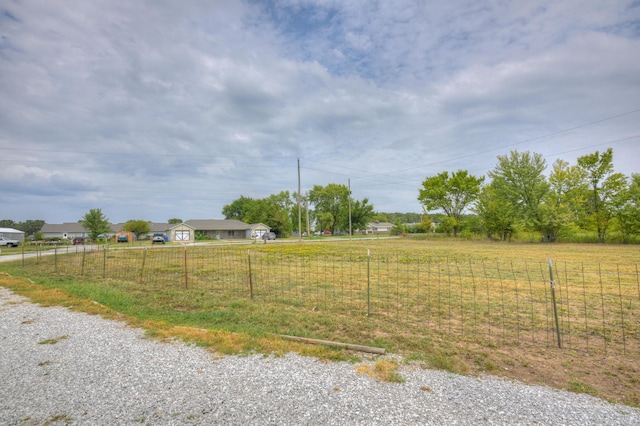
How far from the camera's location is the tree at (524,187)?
35.0 m

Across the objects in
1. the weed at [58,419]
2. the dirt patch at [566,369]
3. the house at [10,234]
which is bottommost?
the dirt patch at [566,369]

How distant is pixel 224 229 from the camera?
64.0 metres

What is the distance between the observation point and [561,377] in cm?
383

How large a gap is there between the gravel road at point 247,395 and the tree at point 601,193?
125 ft

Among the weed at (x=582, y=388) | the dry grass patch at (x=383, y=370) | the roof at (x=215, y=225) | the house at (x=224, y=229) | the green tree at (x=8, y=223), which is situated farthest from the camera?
the green tree at (x=8, y=223)

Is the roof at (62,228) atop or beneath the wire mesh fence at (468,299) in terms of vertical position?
atop

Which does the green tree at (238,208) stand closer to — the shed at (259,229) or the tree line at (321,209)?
the tree line at (321,209)

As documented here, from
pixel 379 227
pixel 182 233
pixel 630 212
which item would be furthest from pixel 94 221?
pixel 379 227

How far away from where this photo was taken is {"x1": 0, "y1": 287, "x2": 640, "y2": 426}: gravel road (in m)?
3.07

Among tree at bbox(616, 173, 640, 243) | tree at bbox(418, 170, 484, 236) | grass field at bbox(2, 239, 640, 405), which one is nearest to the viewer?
grass field at bbox(2, 239, 640, 405)

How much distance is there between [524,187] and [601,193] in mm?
6942

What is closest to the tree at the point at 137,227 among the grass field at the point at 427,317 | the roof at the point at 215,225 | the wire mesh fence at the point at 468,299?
the roof at the point at 215,225

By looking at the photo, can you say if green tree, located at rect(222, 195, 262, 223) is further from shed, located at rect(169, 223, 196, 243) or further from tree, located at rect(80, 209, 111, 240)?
tree, located at rect(80, 209, 111, 240)

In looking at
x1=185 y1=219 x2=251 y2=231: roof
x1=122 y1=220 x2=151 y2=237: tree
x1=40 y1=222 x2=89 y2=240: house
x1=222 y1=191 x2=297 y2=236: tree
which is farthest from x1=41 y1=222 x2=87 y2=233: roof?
x1=222 y1=191 x2=297 y2=236: tree
